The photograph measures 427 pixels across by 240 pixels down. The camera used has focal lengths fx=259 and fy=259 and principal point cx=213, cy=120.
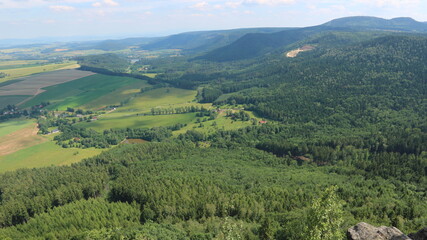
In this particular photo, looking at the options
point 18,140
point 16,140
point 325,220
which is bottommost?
point 18,140

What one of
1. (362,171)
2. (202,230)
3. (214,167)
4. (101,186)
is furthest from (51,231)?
(362,171)

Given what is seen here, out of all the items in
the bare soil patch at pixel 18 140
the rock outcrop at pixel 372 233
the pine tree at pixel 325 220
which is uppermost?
the pine tree at pixel 325 220

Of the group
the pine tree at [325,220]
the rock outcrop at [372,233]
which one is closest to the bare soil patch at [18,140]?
the pine tree at [325,220]

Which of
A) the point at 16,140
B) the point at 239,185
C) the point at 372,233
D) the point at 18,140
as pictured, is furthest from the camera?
the point at 18,140

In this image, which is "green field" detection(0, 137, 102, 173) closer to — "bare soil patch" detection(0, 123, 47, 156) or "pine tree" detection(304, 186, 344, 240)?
"bare soil patch" detection(0, 123, 47, 156)

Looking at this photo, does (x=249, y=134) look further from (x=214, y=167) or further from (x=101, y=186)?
(x=101, y=186)

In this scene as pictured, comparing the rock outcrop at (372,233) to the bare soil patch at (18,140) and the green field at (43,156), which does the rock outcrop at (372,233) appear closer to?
the green field at (43,156)

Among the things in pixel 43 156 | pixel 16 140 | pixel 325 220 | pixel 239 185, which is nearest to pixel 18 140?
pixel 16 140

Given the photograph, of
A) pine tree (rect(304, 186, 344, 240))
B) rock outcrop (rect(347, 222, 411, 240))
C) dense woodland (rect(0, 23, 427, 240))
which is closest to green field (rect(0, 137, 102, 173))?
dense woodland (rect(0, 23, 427, 240))

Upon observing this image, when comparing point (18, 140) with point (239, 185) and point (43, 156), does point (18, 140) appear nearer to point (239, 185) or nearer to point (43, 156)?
point (43, 156)
